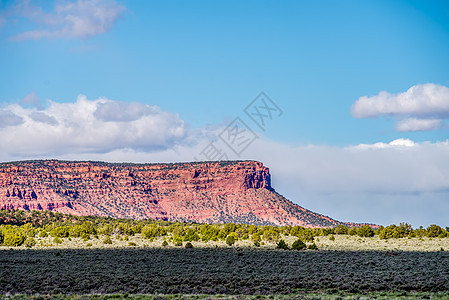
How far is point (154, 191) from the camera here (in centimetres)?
13100

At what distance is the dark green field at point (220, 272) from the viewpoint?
2442 cm

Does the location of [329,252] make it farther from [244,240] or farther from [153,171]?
[153,171]

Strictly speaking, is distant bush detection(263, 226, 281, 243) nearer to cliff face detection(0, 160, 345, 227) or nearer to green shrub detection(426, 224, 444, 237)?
green shrub detection(426, 224, 444, 237)

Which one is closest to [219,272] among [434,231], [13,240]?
[13,240]

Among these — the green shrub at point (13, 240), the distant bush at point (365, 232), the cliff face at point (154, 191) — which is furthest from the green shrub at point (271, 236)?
the cliff face at point (154, 191)

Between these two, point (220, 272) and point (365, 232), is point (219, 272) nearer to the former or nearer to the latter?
point (220, 272)

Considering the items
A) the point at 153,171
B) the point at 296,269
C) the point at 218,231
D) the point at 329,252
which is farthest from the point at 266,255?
the point at 153,171

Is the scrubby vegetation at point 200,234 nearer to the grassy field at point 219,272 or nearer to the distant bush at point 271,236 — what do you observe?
the distant bush at point 271,236

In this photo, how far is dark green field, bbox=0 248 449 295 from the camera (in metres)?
24.4

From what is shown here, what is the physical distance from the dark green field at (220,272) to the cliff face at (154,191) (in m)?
71.9

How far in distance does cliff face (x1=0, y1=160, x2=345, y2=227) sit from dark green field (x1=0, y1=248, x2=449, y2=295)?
7187cm

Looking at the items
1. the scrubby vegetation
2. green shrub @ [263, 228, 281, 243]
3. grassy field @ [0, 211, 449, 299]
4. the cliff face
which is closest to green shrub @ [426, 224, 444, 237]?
the scrubby vegetation

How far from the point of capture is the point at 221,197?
129 meters

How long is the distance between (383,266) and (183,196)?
99.3 metres
